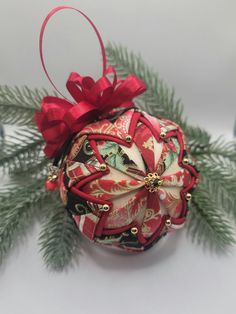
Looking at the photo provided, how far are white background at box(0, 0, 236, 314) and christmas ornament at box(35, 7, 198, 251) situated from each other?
0.27ft

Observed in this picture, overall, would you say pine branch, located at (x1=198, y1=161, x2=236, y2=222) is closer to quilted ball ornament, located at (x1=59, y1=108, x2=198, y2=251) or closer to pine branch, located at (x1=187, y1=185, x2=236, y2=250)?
pine branch, located at (x1=187, y1=185, x2=236, y2=250)

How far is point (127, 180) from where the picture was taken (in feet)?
2.29

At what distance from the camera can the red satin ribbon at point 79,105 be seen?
2.48 feet

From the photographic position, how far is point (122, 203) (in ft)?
2.31

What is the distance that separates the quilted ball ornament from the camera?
703 millimetres

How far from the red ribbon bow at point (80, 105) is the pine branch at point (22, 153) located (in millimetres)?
108

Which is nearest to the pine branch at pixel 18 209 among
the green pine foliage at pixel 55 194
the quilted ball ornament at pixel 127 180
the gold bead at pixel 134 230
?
the green pine foliage at pixel 55 194

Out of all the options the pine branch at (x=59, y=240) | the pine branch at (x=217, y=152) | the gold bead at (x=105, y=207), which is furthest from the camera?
the pine branch at (x=217, y=152)

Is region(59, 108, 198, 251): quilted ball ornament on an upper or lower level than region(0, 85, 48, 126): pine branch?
lower

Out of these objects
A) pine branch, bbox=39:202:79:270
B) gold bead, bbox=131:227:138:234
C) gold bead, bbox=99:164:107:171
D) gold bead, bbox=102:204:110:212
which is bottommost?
pine branch, bbox=39:202:79:270

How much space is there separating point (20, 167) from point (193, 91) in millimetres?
475

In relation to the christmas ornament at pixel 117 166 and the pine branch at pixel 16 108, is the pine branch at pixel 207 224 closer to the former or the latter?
the christmas ornament at pixel 117 166

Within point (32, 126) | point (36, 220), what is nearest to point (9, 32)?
point (32, 126)

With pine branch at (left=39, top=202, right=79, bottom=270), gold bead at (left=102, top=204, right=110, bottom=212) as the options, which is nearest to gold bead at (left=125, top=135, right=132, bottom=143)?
gold bead at (left=102, top=204, right=110, bottom=212)
